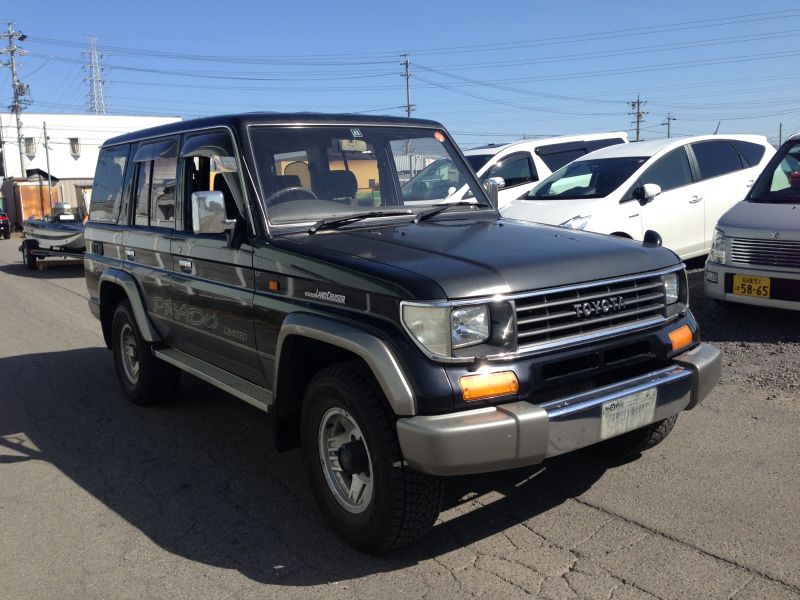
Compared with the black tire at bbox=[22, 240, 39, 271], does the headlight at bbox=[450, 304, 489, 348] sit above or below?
above

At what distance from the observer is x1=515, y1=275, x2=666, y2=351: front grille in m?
3.25

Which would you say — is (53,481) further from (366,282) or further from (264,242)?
(366,282)

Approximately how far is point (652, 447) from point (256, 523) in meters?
2.40

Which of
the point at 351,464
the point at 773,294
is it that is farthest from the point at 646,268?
the point at 773,294

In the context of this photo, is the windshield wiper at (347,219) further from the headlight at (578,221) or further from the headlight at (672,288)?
the headlight at (578,221)

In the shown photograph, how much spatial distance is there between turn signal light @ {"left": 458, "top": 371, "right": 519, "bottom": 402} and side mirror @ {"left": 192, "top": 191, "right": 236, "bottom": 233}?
177cm

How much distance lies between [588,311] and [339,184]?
5.87 ft

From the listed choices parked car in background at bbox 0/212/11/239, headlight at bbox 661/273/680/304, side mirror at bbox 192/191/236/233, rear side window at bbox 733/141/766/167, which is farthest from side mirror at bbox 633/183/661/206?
parked car in background at bbox 0/212/11/239

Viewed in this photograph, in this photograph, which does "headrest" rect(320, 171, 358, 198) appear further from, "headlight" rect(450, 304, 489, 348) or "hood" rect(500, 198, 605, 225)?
"hood" rect(500, 198, 605, 225)

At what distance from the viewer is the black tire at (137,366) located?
5.75m

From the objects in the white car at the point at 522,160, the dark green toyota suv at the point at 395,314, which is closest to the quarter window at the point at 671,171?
the white car at the point at 522,160

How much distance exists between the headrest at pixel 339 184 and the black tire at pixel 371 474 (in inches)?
51.8

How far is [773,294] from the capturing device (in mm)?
6707

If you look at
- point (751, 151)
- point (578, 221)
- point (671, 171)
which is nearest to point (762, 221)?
point (578, 221)
